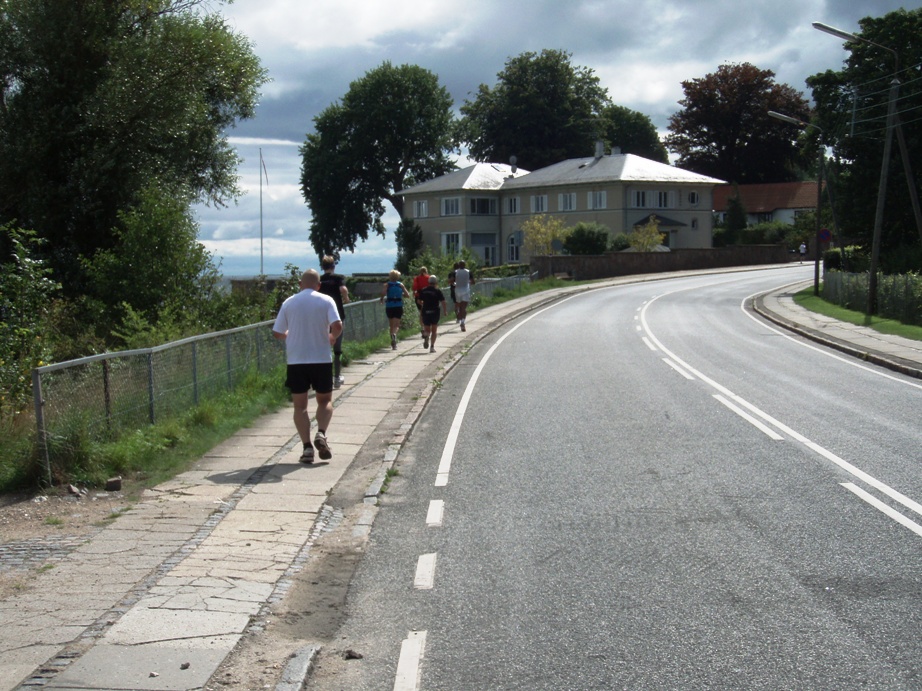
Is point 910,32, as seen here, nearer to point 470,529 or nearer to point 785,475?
point 785,475

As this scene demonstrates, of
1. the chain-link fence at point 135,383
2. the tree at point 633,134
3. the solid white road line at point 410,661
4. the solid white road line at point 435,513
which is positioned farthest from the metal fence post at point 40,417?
the tree at point 633,134

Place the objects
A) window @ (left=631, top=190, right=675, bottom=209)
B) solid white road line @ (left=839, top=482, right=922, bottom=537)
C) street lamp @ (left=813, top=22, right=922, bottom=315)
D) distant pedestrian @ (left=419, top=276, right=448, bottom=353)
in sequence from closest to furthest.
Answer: solid white road line @ (left=839, top=482, right=922, bottom=537), distant pedestrian @ (left=419, top=276, right=448, bottom=353), street lamp @ (left=813, top=22, right=922, bottom=315), window @ (left=631, top=190, right=675, bottom=209)

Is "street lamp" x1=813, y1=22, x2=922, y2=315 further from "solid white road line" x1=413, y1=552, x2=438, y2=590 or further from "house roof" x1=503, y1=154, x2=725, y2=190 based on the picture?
"house roof" x1=503, y1=154, x2=725, y2=190

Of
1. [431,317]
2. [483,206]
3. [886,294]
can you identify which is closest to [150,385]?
[431,317]

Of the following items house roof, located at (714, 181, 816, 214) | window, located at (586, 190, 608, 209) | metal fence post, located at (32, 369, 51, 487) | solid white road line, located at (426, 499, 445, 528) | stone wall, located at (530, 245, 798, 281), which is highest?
house roof, located at (714, 181, 816, 214)

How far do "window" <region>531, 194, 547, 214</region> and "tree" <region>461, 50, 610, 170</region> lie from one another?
613 inches

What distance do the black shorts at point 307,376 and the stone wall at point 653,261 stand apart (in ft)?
167

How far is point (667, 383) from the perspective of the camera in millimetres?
17047

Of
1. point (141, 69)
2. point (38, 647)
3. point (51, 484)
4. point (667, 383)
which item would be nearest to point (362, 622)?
point (38, 647)

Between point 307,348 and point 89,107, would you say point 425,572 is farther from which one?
point 89,107

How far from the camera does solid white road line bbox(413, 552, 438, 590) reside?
250 inches

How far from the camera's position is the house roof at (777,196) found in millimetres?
93188

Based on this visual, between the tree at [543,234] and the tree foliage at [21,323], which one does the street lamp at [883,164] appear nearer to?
the tree foliage at [21,323]

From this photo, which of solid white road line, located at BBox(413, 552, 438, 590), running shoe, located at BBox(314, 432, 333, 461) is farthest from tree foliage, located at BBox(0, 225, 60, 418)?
solid white road line, located at BBox(413, 552, 438, 590)
